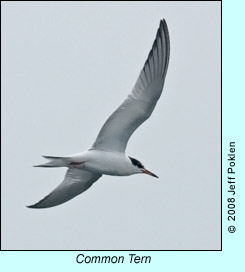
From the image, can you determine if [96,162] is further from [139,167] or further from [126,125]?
[139,167]

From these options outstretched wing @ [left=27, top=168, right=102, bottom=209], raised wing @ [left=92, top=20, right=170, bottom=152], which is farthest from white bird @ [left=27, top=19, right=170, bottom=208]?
outstretched wing @ [left=27, top=168, right=102, bottom=209]

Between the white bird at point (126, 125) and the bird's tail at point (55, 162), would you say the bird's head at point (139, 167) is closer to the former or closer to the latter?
the white bird at point (126, 125)

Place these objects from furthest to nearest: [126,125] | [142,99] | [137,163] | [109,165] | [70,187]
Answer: [70,187]
[137,163]
[109,165]
[126,125]
[142,99]

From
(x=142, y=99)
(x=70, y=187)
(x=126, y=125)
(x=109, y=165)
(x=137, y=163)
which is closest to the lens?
(x=142, y=99)

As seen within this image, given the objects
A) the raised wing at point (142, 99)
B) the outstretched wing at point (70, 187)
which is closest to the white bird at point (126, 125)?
the raised wing at point (142, 99)

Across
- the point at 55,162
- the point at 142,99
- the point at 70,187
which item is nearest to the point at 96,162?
the point at 55,162
